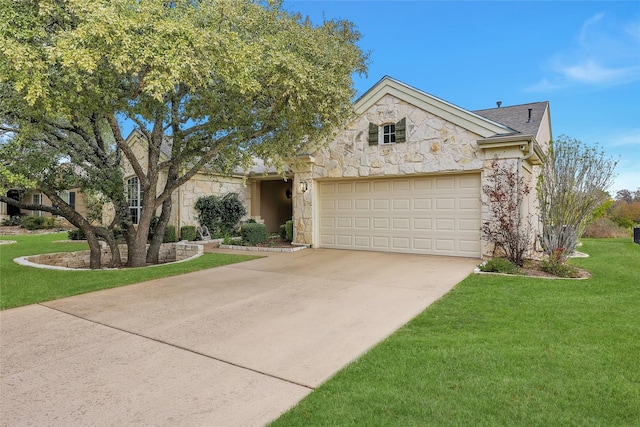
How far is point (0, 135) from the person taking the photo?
9.89 meters

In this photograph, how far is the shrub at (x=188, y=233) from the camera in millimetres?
14703

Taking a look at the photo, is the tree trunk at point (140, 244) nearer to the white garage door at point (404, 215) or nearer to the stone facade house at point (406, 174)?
the stone facade house at point (406, 174)

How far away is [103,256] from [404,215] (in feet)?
32.3

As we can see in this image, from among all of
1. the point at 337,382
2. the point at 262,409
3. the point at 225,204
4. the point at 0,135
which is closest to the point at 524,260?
the point at 337,382

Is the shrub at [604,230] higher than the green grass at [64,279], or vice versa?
the shrub at [604,230]

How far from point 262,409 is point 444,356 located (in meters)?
1.87

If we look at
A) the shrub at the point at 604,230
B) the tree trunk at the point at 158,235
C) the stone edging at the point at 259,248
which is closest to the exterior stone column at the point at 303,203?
the stone edging at the point at 259,248

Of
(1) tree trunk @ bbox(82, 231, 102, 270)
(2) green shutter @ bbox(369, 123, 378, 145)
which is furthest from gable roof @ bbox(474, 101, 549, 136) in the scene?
(1) tree trunk @ bbox(82, 231, 102, 270)

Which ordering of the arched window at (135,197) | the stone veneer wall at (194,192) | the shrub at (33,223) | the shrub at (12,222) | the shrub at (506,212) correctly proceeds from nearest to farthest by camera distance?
the shrub at (506,212) → the stone veneer wall at (194,192) → the arched window at (135,197) → the shrub at (33,223) → the shrub at (12,222)

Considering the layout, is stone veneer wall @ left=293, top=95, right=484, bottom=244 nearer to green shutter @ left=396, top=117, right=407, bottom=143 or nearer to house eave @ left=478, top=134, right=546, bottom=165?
green shutter @ left=396, top=117, right=407, bottom=143

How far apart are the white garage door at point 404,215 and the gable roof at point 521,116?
12.3 feet

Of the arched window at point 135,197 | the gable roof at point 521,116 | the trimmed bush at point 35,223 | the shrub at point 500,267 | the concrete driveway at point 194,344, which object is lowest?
the concrete driveway at point 194,344

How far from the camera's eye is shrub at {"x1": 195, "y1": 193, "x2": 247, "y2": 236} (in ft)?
51.3

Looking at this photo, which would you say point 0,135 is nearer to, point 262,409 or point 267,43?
point 267,43
